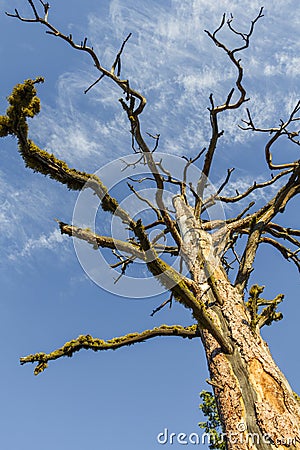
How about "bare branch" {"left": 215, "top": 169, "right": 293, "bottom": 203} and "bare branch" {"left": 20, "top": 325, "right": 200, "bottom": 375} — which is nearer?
"bare branch" {"left": 20, "top": 325, "right": 200, "bottom": 375}

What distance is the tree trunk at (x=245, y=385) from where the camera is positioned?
127 inches

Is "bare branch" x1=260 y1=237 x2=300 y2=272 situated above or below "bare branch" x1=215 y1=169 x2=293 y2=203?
below

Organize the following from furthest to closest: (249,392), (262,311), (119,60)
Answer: (119,60), (262,311), (249,392)

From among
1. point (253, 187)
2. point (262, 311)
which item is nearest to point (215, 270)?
point (262, 311)

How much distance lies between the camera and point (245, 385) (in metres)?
3.65

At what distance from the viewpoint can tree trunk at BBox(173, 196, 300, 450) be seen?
10.6 feet

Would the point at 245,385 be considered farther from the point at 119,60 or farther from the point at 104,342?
the point at 119,60

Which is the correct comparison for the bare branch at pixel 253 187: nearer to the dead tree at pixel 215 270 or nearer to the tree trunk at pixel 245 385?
the dead tree at pixel 215 270

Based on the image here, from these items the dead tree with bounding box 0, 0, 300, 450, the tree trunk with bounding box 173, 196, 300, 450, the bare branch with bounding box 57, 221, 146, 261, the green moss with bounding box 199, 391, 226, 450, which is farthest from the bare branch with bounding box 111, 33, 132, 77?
the green moss with bounding box 199, 391, 226, 450

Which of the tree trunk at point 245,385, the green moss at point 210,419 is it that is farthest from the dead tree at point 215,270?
the green moss at point 210,419

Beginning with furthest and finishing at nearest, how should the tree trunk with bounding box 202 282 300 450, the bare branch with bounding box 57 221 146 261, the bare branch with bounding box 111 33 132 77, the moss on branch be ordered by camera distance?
1. the bare branch with bounding box 111 33 132 77
2. the bare branch with bounding box 57 221 146 261
3. the moss on branch
4. the tree trunk with bounding box 202 282 300 450

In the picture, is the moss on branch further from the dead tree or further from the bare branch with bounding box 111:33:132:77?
the bare branch with bounding box 111:33:132:77

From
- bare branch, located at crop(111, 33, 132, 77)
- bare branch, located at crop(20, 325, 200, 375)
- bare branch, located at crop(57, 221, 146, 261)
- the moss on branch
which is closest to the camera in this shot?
the moss on branch

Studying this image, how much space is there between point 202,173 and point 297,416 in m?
5.10
